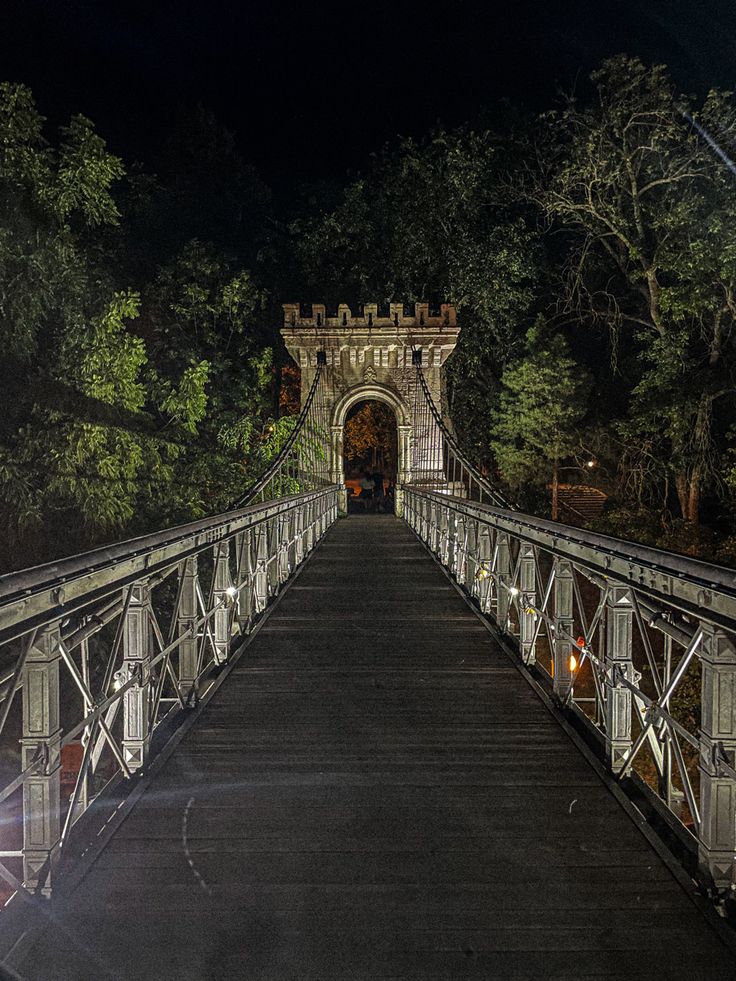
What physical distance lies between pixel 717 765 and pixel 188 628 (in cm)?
280

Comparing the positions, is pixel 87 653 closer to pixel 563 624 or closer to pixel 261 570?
pixel 563 624

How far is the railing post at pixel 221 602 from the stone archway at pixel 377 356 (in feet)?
56.5

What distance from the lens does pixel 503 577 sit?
21.6 ft

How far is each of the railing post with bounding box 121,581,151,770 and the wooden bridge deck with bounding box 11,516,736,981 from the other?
174 mm

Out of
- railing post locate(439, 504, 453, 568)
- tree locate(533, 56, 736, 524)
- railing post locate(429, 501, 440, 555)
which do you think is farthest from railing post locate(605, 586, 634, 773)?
tree locate(533, 56, 736, 524)

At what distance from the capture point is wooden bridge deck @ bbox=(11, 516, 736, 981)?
7.74ft

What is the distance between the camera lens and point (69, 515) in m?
15.0

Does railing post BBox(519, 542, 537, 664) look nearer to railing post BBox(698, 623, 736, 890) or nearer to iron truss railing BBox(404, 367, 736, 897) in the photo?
iron truss railing BBox(404, 367, 736, 897)

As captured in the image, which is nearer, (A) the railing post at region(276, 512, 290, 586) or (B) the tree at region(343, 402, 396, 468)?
(A) the railing post at region(276, 512, 290, 586)

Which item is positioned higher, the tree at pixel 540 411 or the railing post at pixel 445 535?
the tree at pixel 540 411

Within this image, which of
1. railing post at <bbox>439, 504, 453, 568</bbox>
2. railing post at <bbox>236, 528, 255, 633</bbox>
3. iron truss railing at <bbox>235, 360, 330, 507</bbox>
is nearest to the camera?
railing post at <bbox>236, 528, 255, 633</bbox>

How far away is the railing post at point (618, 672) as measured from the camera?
3.54m

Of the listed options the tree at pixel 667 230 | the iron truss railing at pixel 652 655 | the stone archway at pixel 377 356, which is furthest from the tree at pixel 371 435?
the iron truss railing at pixel 652 655

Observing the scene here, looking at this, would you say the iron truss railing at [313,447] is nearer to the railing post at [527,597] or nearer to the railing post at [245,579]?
the railing post at [245,579]
